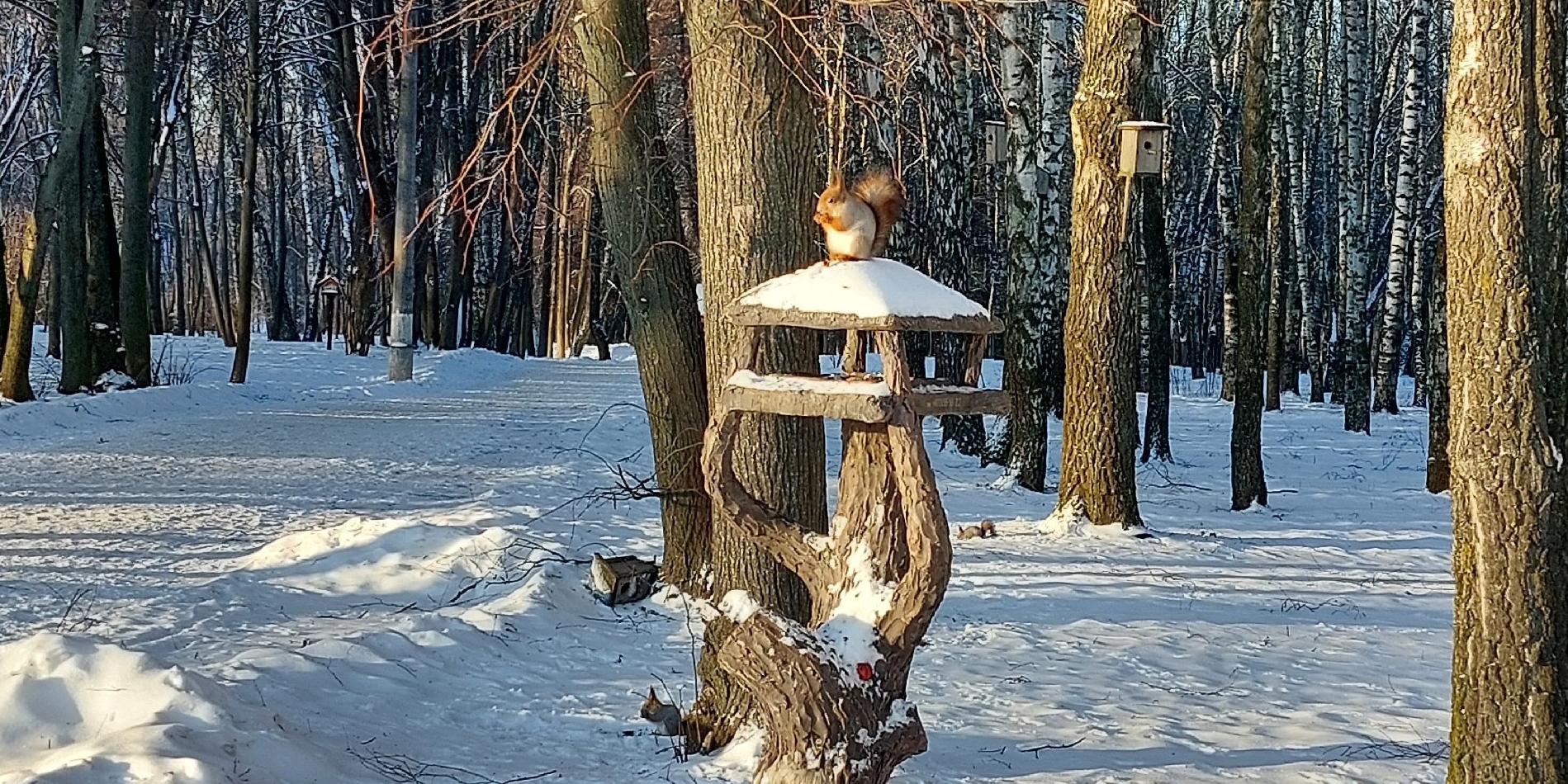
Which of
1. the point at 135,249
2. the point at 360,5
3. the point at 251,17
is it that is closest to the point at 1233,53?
the point at 360,5

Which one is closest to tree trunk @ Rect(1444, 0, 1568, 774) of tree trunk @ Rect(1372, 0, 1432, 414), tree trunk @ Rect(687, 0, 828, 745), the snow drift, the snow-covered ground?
the snow-covered ground

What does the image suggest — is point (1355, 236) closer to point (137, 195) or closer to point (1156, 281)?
point (1156, 281)

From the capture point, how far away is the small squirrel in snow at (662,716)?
16.8 feet

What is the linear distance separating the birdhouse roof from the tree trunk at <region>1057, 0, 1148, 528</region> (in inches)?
228

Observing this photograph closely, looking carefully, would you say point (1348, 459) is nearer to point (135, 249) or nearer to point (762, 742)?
point (762, 742)

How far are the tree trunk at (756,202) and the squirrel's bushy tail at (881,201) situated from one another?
0.75 m

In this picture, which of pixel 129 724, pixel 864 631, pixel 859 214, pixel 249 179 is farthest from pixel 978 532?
pixel 249 179

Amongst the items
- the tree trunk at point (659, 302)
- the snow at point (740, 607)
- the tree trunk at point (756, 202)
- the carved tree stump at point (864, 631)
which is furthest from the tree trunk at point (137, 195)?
the carved tree stump at point (864, 631)

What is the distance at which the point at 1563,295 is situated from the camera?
448 cm

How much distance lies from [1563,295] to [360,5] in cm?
2450

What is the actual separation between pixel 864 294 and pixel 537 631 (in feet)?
10.7

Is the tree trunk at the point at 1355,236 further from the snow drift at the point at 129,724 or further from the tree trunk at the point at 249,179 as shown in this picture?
the snow drift at the point at 129,724

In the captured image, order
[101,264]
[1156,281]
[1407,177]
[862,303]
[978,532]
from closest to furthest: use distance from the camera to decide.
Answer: [862,303] < [978,532] < [1156,281] < [101,264] < [1407,177]

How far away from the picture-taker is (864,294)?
3832 millimetres
